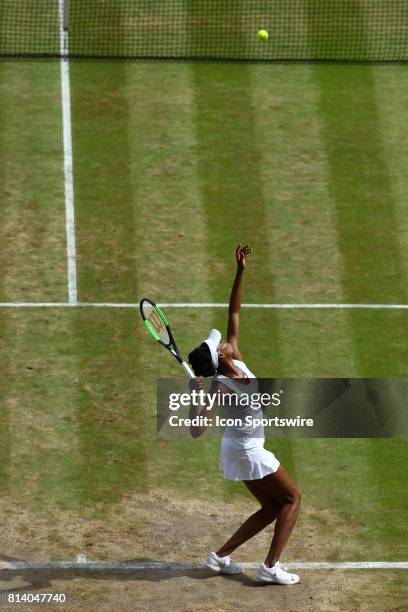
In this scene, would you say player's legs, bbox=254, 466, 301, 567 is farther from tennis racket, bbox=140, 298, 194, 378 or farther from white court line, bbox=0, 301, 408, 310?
white court line, bbox=0, 301, 408, 310

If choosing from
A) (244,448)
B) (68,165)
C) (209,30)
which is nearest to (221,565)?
(244,448)

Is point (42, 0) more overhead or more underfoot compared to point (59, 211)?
more overhead

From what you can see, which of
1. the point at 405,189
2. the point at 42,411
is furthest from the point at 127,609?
the point at 405,189

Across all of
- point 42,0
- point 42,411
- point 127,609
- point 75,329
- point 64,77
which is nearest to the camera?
point 127,609

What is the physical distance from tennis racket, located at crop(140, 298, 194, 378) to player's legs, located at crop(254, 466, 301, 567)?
A: 60.0 inches

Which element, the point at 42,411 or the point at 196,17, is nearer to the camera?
the point at 42,411

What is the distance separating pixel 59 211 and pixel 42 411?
485cm

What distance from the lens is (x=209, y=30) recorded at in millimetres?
25219

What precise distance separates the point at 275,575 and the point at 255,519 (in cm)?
57

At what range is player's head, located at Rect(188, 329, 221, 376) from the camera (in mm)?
13383

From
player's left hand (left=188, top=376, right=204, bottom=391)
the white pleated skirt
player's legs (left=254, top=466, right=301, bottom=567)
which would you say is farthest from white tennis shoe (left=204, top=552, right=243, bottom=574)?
player's left hand (left=188, top=376, right=204, bottom=391)

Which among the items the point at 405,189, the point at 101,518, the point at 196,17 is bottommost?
the point at 101,518

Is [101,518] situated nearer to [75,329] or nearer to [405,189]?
[75,329]

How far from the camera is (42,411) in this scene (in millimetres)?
16828
